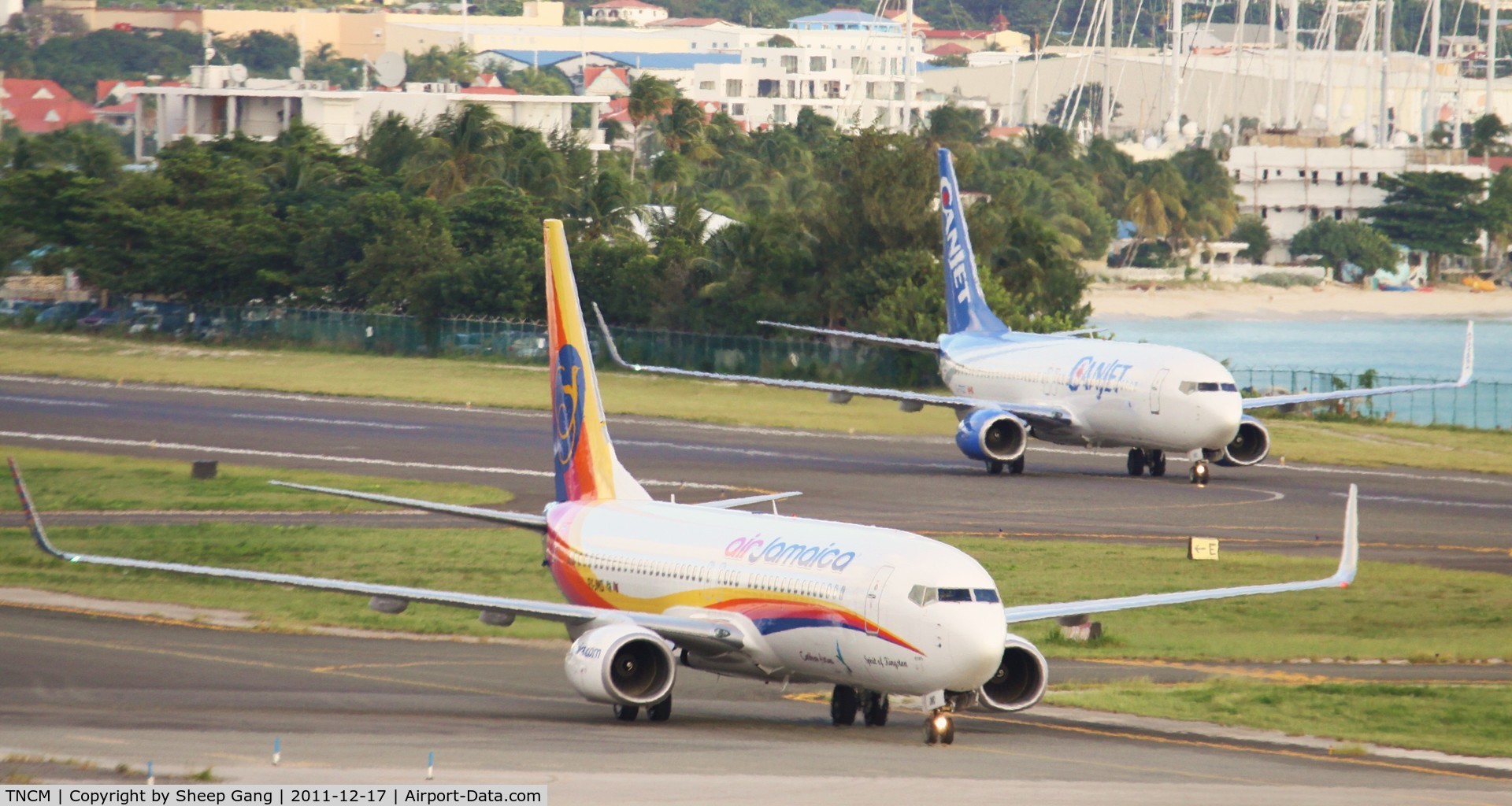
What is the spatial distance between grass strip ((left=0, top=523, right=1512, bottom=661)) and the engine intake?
16.3 m

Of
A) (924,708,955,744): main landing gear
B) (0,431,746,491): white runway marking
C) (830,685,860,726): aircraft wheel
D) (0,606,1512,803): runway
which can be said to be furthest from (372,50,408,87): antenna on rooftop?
(924,708,955,744): main landing gear

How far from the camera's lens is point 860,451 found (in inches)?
3022

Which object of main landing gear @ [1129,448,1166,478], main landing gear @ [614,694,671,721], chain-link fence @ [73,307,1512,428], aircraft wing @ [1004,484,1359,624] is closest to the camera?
aircraft wing @ [1004,484,1359,624]

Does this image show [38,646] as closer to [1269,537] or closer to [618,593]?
[618,593]

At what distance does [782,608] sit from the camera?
30.2m

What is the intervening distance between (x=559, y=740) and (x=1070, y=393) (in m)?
42.5

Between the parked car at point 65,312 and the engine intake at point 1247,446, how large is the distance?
8345 cm

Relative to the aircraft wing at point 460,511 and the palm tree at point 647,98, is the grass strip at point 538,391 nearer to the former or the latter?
the aircraft wing at point 460,511

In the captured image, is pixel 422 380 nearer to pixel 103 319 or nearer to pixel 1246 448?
pixel 103 319

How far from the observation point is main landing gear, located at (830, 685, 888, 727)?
101 feet

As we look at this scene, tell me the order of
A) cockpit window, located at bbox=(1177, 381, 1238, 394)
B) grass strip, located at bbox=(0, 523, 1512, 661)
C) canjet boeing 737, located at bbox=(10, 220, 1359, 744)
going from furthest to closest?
1. cockpit window, located at bbox=(1177, 381, 1238, 394)
2. grass strip, located at bbox=(0, 523, 1512, 661)
3. canjet boeing 737, located at bbox=(10, 220, 1359, 744)

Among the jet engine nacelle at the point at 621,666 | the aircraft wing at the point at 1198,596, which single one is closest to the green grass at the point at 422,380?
the aircraft wing at the point at 1198,596

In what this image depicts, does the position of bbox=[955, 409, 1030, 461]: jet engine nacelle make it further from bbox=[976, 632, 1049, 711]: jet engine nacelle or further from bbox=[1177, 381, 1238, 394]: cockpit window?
bbox=[976, 632, 1049, 711]: jet engine nacelle

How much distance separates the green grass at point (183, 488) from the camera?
59.8 m
